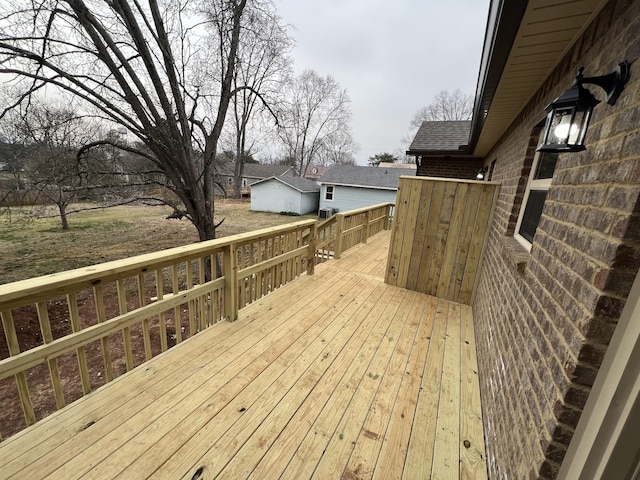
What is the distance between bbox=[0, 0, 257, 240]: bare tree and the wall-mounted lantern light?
6.05 m

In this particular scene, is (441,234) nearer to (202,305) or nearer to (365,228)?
(202,305)

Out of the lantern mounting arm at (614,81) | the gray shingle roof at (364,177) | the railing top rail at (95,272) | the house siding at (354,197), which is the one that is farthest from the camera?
the gray shingle roof at (364,177)

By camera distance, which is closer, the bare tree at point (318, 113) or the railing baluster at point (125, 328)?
the railing baluster at point (125, 328)

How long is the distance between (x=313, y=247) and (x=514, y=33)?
3.32m

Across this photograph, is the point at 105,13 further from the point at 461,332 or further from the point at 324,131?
the point at 324,131

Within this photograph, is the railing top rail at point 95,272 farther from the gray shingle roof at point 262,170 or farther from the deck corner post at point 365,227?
the gray shingle roof at point 262,170

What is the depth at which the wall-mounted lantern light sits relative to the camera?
3.34ft

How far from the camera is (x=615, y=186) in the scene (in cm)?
91

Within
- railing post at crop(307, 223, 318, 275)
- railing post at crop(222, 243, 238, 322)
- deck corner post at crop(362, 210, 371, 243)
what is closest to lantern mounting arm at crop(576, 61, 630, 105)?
railing post at crop(222, 243, 238, 322)

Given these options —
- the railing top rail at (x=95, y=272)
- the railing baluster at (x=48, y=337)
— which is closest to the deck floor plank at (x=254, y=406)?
the railing baluster at (x=48, y=337)

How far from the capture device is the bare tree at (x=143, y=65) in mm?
4371

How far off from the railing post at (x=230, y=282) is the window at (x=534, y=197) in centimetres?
261

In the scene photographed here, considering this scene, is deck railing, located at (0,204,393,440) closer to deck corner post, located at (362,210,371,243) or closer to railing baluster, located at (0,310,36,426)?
railing baluster, located at (0,310,36,426)

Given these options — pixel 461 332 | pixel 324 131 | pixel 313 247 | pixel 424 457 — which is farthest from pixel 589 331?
pixel 324 131
